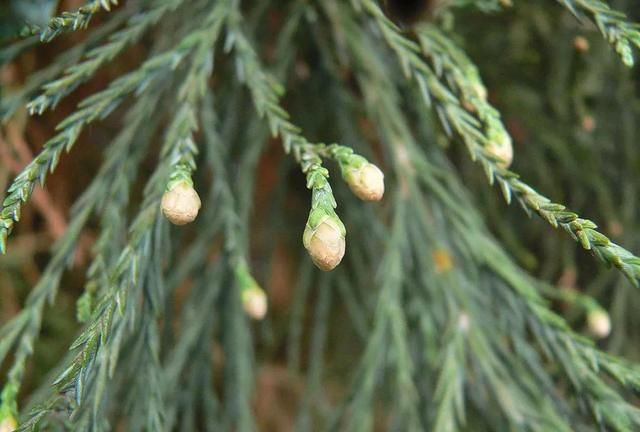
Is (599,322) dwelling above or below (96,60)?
below

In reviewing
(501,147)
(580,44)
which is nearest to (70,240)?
(501,147)

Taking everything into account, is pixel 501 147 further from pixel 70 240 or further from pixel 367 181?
pixel 70 240

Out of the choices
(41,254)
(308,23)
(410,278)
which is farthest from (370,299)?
(41,254)

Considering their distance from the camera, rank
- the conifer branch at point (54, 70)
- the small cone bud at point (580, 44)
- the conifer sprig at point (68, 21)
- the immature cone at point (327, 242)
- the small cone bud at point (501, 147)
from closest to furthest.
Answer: the immature cone at point (327, 242) → the conifer sprig at point (68, 21) → the small cone bud at point (501, 147) → the conifer branch at point (54, 70) → the small cone bud at point (580, 44)

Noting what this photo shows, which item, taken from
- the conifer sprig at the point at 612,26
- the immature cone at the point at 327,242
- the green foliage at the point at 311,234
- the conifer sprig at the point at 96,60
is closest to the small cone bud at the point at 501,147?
the green foliage at the point at 311,234

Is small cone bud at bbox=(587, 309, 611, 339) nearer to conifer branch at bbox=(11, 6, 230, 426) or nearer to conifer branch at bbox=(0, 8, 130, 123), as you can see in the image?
conifer branch at bbox=(11, 6, 230, 426)

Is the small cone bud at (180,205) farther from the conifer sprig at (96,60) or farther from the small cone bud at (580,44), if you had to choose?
the small cone bud at (580,44)

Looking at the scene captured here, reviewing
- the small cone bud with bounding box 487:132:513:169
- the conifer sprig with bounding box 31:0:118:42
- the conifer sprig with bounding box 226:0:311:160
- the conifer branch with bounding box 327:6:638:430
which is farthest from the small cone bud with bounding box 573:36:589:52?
the conifer sprig with bounding box 31:0:118:42
